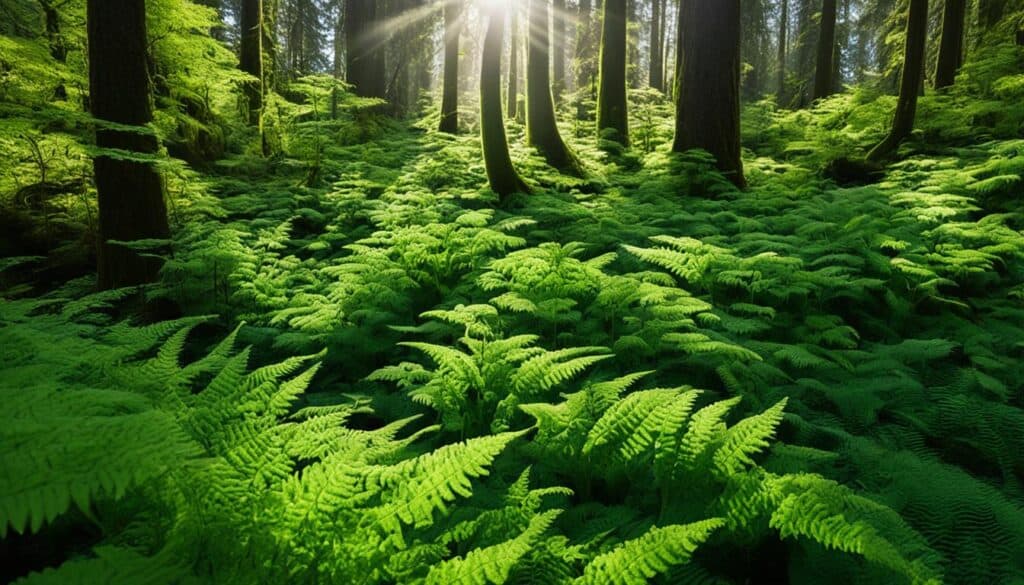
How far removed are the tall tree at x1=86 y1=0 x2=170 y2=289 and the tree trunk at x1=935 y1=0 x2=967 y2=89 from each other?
1435 cm

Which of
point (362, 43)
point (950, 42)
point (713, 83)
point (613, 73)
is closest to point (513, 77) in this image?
point (362, 43)

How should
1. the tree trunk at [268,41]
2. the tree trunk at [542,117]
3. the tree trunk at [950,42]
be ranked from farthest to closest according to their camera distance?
the tree trunk at [268,41]
the tree trunk at [950,42]
the tree trunk at [542,117]

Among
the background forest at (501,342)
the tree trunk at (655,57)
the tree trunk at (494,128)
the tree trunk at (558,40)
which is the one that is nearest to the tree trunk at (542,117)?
the background forest at (501,342)

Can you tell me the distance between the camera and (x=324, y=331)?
428 cm

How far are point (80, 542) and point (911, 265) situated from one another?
555cm

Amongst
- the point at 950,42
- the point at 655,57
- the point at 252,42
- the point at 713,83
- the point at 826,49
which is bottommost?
the point at 713,83

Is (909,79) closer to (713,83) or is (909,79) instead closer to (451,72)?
(713,83)

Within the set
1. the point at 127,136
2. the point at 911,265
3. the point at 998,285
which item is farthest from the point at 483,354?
the point at 998,285

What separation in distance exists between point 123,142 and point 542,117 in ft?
21.4

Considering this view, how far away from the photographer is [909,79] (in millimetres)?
9094

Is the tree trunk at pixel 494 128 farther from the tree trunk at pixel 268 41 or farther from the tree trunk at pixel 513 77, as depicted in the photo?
the tree trunk at pixel 513 77

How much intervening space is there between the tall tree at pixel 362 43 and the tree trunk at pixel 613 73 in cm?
657

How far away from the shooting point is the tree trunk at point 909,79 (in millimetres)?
8953

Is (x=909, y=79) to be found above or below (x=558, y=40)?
below
